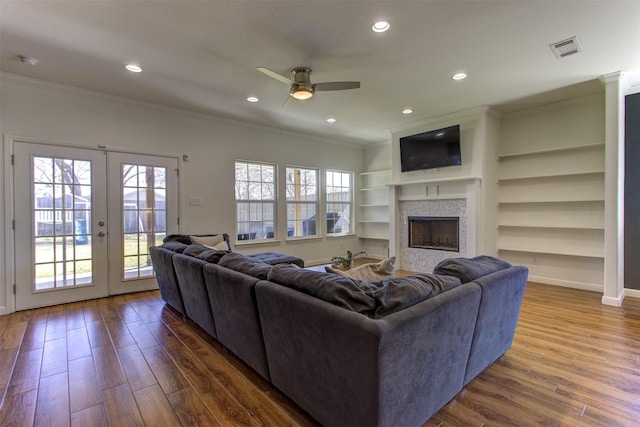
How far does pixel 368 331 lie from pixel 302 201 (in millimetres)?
5242

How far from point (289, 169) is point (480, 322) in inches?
191

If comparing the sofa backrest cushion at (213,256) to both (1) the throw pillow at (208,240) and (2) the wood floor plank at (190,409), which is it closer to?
(2) the wood floor plank at (190,409)

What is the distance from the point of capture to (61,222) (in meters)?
3.83

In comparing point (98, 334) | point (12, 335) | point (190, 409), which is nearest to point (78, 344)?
point (98, 334)

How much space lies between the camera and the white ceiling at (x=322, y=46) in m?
2.35

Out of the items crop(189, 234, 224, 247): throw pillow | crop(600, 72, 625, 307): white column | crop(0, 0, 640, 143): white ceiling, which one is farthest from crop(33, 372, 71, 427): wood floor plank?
crop(600, 72, 625, 307): white column

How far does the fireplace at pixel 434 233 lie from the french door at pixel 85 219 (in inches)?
163

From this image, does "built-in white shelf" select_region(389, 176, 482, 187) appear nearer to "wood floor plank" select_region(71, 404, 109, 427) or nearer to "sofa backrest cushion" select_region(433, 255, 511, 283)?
"sofa backrest cushion" select_region(433, 255, 511, 283)

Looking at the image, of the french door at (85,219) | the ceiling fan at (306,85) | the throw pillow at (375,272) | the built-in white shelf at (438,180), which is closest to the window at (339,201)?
the built-in white shelf at (438,180)

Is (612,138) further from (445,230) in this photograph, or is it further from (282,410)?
(282,410)

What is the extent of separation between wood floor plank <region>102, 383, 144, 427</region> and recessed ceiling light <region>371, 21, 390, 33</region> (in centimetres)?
321

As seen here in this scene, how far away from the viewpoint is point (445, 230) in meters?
5.28

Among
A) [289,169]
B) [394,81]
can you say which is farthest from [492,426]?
[289,169]

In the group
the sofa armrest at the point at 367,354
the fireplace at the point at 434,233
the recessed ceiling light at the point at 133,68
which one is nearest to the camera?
the sofa armrest at the point at 367,354
